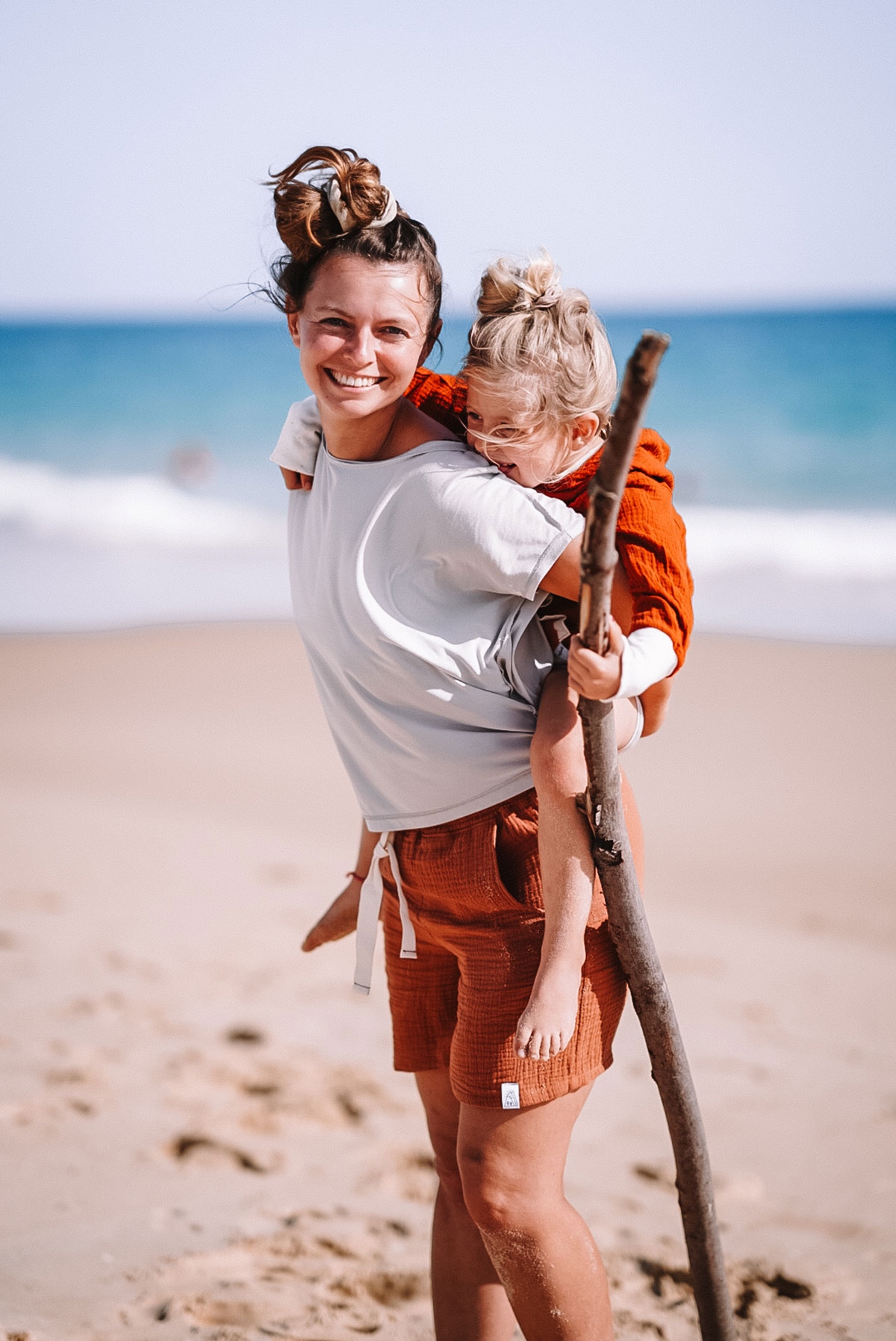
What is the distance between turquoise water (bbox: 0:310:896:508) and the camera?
51.4ft

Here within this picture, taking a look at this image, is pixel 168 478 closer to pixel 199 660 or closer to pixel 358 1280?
pixel 199 660

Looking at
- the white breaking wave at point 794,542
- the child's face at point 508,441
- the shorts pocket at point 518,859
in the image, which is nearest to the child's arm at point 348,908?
the shorts pocket at point 518,859

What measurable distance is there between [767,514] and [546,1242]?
12.9 meters

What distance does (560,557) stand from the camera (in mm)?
1576

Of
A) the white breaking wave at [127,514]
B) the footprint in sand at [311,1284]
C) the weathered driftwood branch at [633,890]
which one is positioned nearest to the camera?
the weathered driftwood branch at [633,890]

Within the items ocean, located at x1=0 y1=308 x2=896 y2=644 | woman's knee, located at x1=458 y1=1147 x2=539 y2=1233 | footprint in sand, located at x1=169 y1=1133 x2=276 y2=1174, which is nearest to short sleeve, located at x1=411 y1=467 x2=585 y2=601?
woman's knee, located at x1=458 y1=1147 x2=539 y2=1233

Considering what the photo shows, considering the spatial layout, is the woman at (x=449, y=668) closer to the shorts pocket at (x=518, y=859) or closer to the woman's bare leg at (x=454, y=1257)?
the shorts pocket at (x=518, y=859)

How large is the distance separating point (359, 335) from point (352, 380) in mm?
66

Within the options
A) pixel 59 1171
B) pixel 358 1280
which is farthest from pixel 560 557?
pixel 59 1171

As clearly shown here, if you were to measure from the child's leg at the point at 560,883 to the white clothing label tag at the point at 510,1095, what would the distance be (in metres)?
0.07

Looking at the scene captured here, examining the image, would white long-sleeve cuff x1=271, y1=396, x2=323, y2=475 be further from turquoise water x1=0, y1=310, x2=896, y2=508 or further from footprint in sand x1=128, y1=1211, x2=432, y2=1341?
turquoise water x1=0, y1=310, x2=896, y2=508

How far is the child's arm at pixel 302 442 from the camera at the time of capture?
76.3 inches

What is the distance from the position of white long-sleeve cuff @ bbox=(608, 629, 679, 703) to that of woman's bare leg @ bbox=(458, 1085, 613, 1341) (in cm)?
65

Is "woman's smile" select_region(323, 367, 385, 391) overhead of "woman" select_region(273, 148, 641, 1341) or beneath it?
overhead
